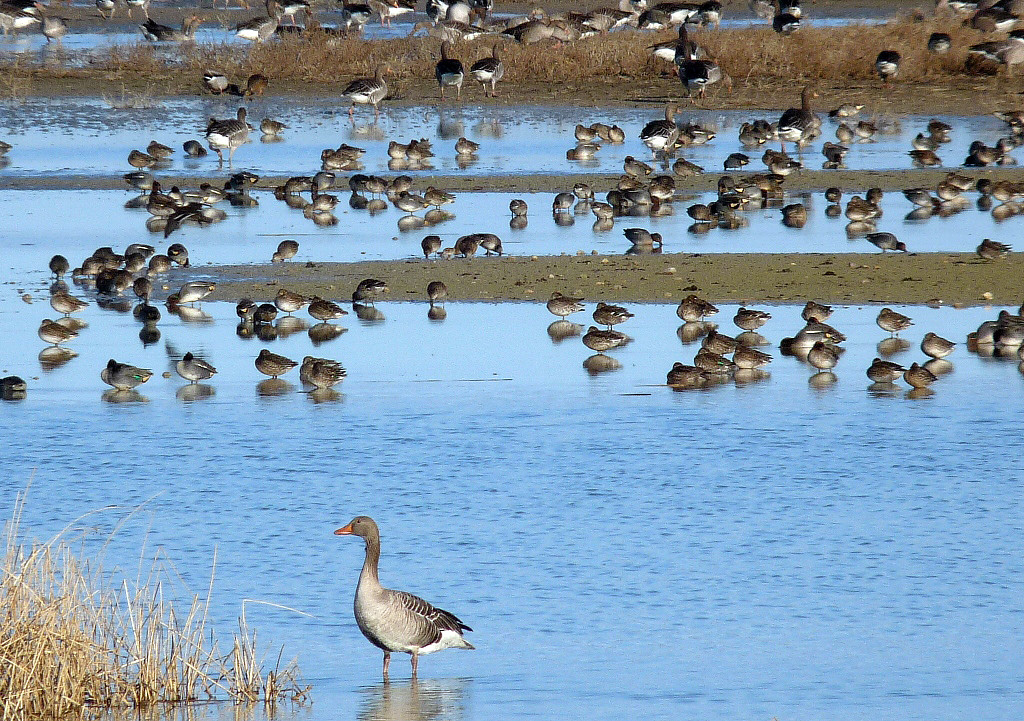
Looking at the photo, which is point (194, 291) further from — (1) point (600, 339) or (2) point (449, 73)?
(2) point (449, 73)

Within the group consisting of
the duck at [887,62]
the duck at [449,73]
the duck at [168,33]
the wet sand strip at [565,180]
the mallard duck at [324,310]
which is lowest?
the mallard duck at [324,310]

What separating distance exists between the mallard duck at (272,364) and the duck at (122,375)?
3.33ft

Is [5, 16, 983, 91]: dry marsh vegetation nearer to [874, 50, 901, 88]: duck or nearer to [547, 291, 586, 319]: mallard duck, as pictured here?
[874, 50, 901, 88]: duck

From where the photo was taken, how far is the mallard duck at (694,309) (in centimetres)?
1653

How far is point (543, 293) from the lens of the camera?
18250 mm

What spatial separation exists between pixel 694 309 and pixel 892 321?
1.97 m

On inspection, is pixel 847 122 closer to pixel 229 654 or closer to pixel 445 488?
pixel 445 488

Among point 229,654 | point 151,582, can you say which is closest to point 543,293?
point 151,582

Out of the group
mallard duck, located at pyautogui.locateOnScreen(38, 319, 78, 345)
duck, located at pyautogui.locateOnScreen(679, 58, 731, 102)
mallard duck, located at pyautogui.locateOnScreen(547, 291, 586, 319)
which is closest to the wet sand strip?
duck, located at pyautogui.locateOnScreen(679, 58, 731, 102)

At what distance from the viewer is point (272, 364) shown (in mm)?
A: 14875

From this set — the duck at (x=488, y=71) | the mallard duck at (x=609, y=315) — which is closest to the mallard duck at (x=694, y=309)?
the mallard duck at (x=609, y=315)

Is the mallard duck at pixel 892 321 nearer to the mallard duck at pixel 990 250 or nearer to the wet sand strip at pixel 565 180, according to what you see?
the mallard duck at pixel 990 250

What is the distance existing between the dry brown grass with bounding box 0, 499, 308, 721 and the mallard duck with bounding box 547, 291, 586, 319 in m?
8.94

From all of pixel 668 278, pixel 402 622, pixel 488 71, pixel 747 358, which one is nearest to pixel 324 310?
pixel 668 278
